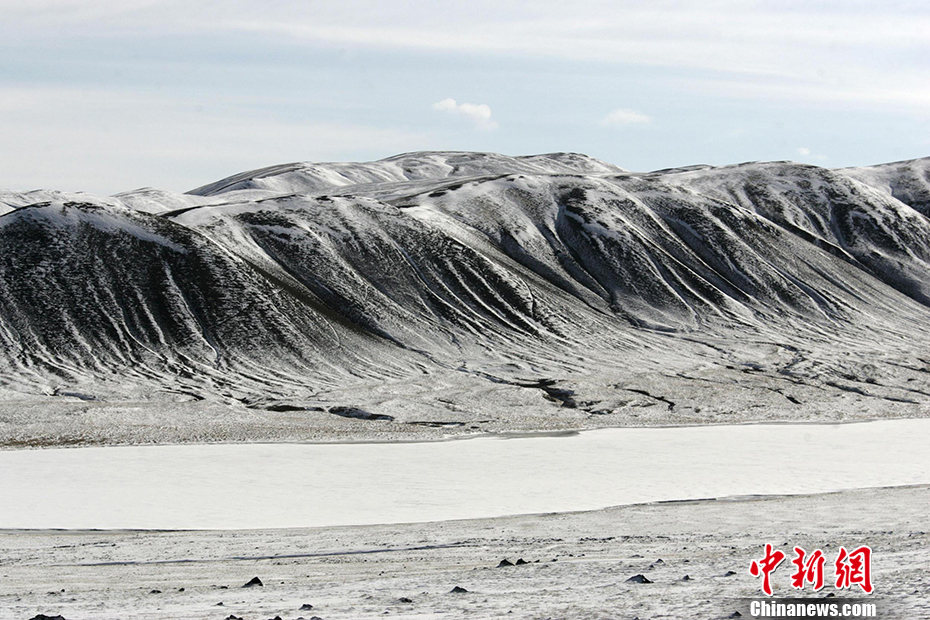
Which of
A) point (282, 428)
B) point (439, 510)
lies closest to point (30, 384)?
point (282, 428)

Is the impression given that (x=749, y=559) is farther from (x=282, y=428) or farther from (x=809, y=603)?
(x=282, y=428)

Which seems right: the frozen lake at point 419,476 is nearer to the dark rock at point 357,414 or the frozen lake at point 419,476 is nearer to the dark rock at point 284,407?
the dark rock at point 357,414

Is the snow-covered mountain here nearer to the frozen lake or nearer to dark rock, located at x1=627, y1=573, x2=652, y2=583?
the frozen lake

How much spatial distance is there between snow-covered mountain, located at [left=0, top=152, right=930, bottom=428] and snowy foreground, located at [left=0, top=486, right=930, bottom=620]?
102 feet

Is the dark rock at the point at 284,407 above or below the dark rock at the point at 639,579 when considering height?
above

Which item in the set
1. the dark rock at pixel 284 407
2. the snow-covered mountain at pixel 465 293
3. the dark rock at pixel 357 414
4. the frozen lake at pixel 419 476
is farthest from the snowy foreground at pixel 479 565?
the snow-covered mountain at pixel 465 293

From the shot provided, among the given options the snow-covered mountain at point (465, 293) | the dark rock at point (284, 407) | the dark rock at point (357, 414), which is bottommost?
the dark rock at point (357, 414)

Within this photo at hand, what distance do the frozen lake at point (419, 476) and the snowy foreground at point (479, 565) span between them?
8.46 feet

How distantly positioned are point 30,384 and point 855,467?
1717 inches

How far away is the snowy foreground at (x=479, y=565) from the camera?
1329 centimetres

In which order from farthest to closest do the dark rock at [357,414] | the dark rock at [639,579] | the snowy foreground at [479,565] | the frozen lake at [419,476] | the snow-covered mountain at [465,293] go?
the snow-covered mountain at [465,293], the dark rock at [357,414], the frozen lake at [419,476], the dark rock at [639,579], the snowy foreground at [479,565]

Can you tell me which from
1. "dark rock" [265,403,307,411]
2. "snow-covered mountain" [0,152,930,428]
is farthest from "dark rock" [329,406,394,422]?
"snow-covered mountain" [0,152,930,428]

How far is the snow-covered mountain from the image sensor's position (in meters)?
61.8

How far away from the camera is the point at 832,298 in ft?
289
